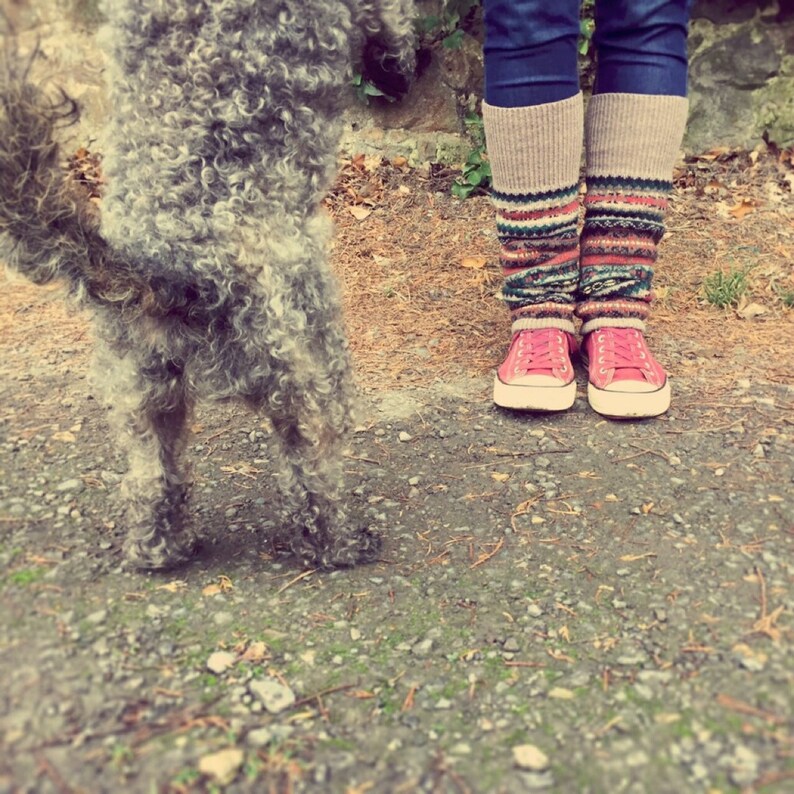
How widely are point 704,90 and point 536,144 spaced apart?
88.4 inches

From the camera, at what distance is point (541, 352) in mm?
2771

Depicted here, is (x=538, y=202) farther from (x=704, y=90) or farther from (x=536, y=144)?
(x=704, y=90)

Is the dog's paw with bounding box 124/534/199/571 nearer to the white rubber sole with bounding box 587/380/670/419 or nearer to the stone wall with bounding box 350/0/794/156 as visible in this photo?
the white rubber sole with bounding box 587/380/670/419

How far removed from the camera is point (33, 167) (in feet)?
4.94

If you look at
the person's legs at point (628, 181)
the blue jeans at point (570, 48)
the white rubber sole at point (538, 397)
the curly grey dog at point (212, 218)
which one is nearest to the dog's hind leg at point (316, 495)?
the curly grey dog at point (212, 218)

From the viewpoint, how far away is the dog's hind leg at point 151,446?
73.1 inches

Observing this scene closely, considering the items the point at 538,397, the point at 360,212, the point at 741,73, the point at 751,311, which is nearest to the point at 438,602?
the point at 538,397

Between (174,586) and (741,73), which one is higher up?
(741,73)

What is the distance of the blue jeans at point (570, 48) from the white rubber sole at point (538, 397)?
0.90 m

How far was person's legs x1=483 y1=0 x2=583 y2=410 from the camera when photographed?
96.5 inches

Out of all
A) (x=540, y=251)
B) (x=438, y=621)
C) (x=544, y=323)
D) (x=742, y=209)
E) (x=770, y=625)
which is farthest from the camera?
(x=742, y=209)

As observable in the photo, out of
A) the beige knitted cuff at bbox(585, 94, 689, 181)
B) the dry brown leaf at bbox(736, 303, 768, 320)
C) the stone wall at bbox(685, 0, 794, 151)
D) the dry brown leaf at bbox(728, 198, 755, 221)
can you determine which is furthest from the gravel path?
the stone wall at bbox(685, 0, 794, 151)

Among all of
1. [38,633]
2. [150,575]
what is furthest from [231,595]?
[38,633]

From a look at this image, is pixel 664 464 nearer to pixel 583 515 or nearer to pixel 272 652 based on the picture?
pixel 583 515
